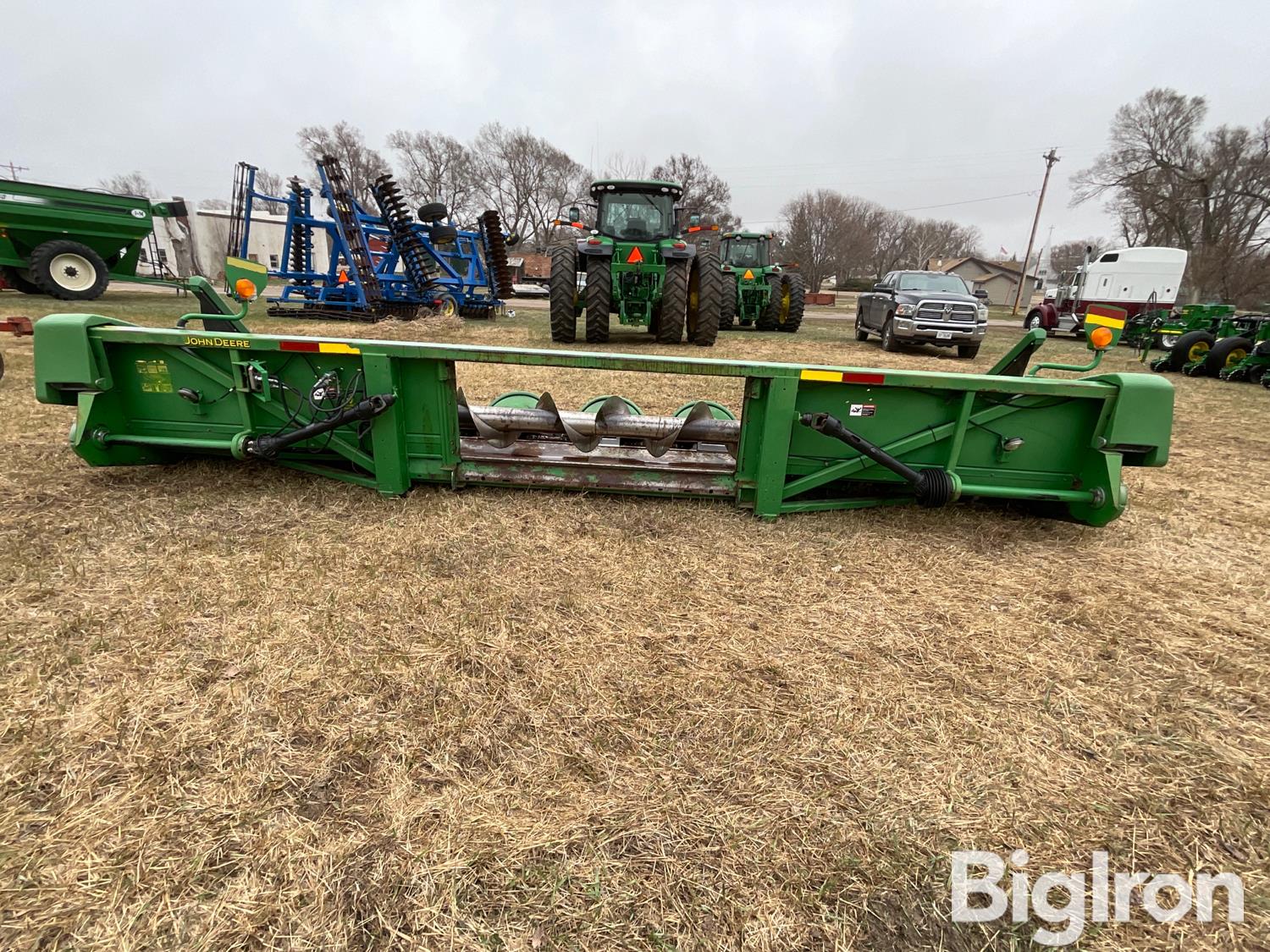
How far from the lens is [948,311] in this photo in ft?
34.8

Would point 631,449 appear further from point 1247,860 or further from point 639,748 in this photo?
point 1247,860

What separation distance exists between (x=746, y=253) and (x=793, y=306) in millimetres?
1802

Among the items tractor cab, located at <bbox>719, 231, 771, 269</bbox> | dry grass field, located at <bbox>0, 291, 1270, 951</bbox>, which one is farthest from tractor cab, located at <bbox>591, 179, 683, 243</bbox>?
dry grass field, located at <bbox>0, 291, 1270, 951</bbox>

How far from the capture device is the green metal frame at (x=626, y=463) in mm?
2969

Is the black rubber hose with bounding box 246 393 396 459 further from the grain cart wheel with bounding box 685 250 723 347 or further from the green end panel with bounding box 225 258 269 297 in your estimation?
the grain cart wheel with bounding box 685 250 723 347

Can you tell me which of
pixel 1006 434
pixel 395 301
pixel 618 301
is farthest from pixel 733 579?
pixel 395 301

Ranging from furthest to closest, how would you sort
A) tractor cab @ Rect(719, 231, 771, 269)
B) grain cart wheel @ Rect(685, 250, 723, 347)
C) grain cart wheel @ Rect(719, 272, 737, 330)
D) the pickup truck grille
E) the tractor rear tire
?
tractor cab @ Rect(719, 231, 771, 269) < grain cart wheel @ Rect(719, 272, 737, 330) < the tractor rear tire < the pickup truck grille < grain cart wheel @ Rect(685, 250, 723, 347)

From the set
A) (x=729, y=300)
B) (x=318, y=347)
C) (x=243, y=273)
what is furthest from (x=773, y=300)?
(x=318, y=347)

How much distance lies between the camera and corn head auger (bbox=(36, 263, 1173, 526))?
2.97 metres

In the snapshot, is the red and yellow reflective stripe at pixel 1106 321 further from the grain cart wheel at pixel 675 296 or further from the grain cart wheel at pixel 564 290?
the grain cart wheel at pixel 564 290

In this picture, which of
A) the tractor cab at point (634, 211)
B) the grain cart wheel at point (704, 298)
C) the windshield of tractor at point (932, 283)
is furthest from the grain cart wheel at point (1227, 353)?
the tractor cab at point (634, 211)

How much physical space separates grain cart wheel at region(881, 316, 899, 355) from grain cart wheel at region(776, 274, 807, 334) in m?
3.57

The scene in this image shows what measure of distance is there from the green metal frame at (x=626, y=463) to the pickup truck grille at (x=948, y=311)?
8.17 metres

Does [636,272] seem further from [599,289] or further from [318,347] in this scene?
[318,347]
